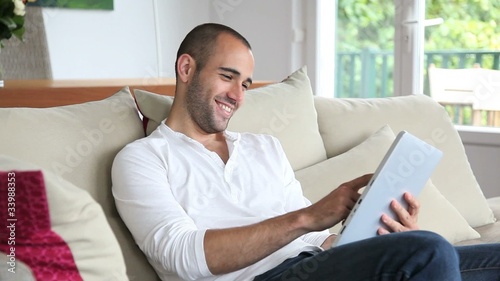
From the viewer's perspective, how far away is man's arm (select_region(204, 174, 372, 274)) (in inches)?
58.4

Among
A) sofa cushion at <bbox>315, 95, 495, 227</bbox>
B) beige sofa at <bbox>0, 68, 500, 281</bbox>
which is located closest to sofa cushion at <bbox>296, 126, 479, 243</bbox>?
beige sofa at <bbox>0, 68, 500, 281</bbox>

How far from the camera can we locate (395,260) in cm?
131

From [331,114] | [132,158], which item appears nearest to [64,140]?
Answer: [132,158]

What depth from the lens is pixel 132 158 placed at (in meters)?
1.66

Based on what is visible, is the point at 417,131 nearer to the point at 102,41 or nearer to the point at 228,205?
the point at 228,205

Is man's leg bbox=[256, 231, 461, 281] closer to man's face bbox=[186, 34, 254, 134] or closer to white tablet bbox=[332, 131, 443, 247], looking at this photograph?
white tablet bbox=[332, 131, 443, 247]

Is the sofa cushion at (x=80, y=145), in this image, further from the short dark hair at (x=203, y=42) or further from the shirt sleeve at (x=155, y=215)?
the short dark hair at (x=203, y=42)

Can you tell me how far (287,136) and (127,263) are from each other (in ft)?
Result: 2.30

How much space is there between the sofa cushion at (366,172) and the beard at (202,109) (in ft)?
1.21

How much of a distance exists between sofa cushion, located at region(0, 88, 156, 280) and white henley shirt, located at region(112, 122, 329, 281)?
55mm

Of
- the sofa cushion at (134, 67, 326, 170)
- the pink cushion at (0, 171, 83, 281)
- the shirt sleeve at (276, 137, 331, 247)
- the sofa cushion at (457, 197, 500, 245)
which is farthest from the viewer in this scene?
the sofa cushion at (457, 197, 500, 245)

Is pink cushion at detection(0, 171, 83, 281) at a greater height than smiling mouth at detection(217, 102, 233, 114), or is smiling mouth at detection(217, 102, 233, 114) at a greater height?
pink cushion at detection(0, 171, 83, 281)

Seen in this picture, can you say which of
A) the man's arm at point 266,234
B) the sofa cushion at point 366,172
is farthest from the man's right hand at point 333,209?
the sofa cushion at point 366,172

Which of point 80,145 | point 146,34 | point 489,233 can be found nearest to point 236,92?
point 80,145
